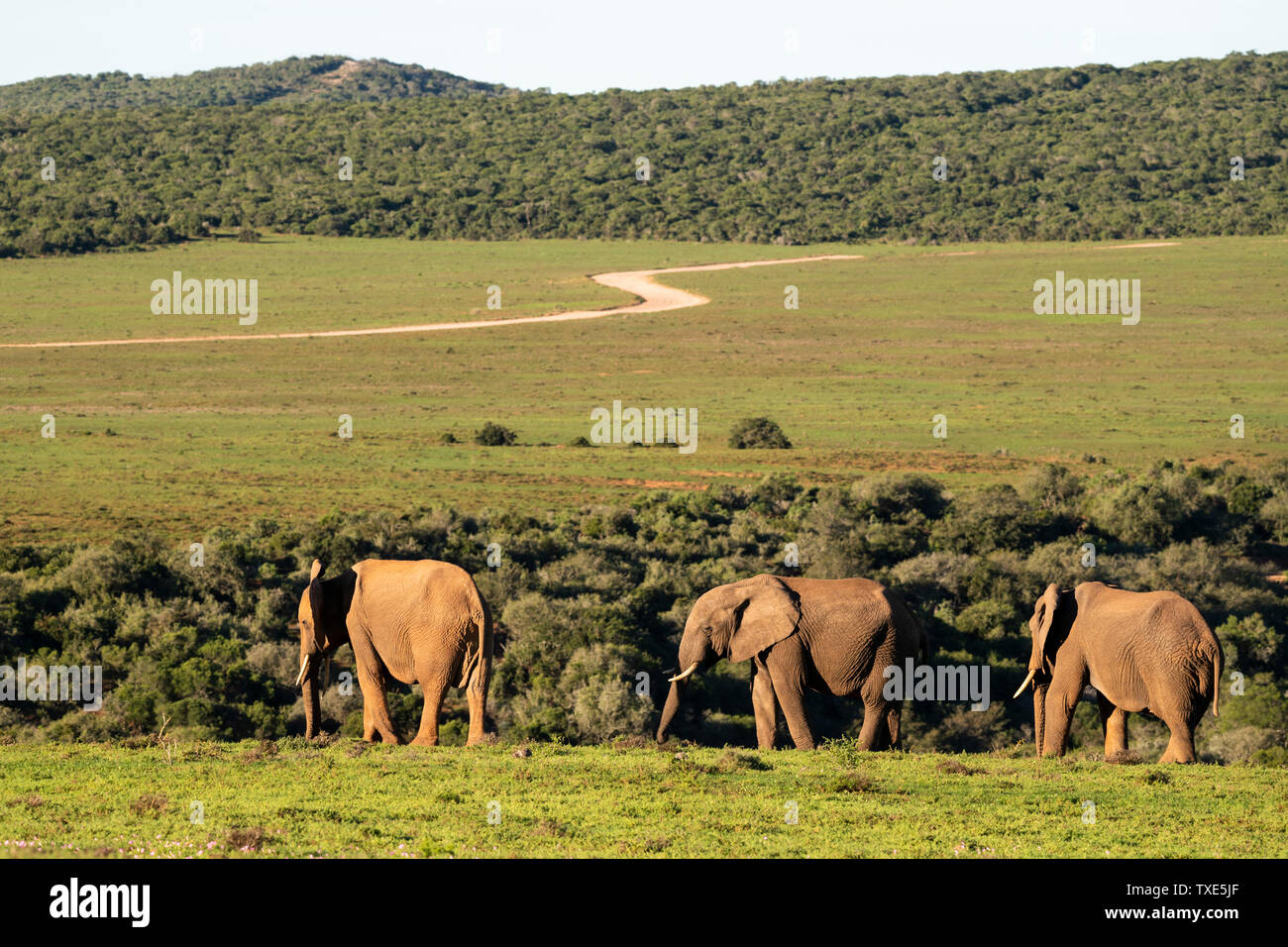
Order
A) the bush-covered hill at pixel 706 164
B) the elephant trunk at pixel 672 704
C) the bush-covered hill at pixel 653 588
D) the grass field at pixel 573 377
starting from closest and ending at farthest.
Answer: the elephant trunk at pixel 672 704 → the bush-covered hill at pixel 653 588 → the grass field at pixel 573 377 → the bush-covered hill at pixel 706 164

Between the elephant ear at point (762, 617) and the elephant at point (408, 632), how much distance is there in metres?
2.99

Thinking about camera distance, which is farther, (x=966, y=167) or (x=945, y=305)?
(x=966, y=167)

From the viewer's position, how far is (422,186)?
502 ft

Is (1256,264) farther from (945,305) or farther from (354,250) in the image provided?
(354,250)

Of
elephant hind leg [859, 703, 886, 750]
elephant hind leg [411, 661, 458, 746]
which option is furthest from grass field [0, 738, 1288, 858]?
elephant hind leg [859, 703, 886, 750]

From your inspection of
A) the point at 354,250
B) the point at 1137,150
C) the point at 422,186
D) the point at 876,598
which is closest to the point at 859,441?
the point at 876,598

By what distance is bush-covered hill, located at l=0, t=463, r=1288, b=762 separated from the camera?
85.6ft

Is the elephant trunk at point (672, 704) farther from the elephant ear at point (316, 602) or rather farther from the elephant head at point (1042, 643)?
the elephant ear at point (316, 602)

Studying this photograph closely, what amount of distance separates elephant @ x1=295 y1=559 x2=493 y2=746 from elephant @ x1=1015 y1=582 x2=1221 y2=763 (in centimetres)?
655

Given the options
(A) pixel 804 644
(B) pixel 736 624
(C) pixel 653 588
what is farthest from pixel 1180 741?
(C) pixel 653 588

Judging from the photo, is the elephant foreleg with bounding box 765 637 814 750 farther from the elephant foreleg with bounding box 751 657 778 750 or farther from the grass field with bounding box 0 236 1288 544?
the grass field with bounding box 0 236 1288 544

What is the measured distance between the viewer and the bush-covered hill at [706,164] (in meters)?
138

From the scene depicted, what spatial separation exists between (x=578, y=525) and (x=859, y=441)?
20.4 meters

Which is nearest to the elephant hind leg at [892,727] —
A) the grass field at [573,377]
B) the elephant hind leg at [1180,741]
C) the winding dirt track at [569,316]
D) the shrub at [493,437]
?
the elephant hind leg at [1180,741]
